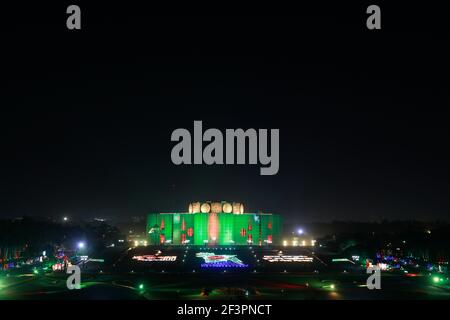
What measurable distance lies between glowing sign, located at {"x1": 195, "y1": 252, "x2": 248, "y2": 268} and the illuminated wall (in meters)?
35.7

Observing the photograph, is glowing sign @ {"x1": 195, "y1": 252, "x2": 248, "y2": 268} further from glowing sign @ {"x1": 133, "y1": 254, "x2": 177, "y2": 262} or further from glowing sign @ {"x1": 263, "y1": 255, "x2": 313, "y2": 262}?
glowing sign @ {"x1": 263, "y1": 255, "x2": 313, "y2": 262}

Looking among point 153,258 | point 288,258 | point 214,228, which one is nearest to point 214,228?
point 214,228

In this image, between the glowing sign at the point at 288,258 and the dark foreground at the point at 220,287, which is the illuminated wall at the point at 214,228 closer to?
the glowing sign at the point at 288,258

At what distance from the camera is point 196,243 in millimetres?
143000

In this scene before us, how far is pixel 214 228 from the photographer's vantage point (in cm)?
14388

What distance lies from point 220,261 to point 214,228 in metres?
48.7

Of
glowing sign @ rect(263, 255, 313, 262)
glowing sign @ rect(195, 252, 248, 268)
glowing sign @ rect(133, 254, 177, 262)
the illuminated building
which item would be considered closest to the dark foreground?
glowing sign @ rect(195, 252, 248, 268)

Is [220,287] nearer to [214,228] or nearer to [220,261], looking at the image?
[220,261]

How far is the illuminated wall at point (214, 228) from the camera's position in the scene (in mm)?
143625

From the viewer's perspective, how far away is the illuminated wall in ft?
471

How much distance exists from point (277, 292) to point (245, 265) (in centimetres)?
3033

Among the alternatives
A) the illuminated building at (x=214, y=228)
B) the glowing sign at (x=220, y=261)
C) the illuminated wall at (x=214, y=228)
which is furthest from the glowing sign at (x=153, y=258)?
the illuminated wall at (x=214, y=228)

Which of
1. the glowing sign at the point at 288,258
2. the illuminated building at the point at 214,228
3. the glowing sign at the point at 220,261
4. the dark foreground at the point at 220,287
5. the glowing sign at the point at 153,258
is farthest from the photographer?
the illuminated building at the point at 214,228

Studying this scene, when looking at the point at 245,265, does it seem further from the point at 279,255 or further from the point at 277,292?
the point at 277,292
